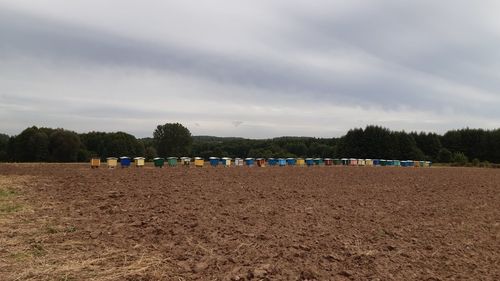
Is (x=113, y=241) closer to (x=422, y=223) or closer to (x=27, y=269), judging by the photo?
(x=27, y=269)

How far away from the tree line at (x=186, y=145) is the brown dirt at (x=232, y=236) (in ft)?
205

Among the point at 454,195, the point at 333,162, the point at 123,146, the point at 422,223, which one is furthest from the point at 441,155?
the point at 422,223

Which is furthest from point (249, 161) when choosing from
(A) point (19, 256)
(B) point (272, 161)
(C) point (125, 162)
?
(A) point (19, 256)

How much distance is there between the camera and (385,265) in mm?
10523

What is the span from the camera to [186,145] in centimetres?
10412

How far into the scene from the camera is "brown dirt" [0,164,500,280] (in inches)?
372

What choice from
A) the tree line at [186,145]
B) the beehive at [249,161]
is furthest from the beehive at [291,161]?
the tree line at [186,145]

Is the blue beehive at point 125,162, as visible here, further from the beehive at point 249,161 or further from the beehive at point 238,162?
the beehive at point 249,161

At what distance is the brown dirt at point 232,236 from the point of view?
9461 mm

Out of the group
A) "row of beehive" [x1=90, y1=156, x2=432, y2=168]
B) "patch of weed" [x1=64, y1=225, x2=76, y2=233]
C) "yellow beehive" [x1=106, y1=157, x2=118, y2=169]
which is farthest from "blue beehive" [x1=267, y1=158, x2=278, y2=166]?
"patch of weed" [x1=64, y1=225, x2=76, y2=233]

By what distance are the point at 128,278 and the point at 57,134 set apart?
78.0 metres

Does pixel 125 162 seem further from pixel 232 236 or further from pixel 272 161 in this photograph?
pixel 232 236

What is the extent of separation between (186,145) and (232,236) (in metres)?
93.3

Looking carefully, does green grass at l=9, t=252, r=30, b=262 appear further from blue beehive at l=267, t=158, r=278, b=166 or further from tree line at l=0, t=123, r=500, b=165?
tree line at l=0, t=123, r=500, b=165
